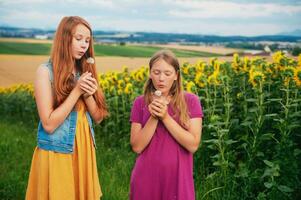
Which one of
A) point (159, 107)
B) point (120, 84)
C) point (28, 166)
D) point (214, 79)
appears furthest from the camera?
point (120, 84)

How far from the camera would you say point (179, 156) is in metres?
2.93

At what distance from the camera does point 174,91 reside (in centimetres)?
299

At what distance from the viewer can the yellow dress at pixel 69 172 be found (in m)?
3.04

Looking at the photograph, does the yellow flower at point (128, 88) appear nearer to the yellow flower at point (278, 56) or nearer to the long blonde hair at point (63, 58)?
the yellow flower at point (278, 56)

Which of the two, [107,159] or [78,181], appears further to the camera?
[107,159]

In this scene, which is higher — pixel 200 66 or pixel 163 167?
pixel 200 66

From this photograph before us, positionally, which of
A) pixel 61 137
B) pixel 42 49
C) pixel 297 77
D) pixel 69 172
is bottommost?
pixel 42 49

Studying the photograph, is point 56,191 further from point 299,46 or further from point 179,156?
point 299,46

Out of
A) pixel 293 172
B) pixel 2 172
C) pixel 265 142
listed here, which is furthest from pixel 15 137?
pixel 293 172

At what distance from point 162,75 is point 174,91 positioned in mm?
193

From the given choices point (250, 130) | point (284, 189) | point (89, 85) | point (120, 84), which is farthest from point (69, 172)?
point (120, 84)

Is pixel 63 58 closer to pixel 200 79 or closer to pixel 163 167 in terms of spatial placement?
pixel 163 167

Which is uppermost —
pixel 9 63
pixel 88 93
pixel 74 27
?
pixel 74 27

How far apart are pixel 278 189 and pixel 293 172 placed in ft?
0.79
